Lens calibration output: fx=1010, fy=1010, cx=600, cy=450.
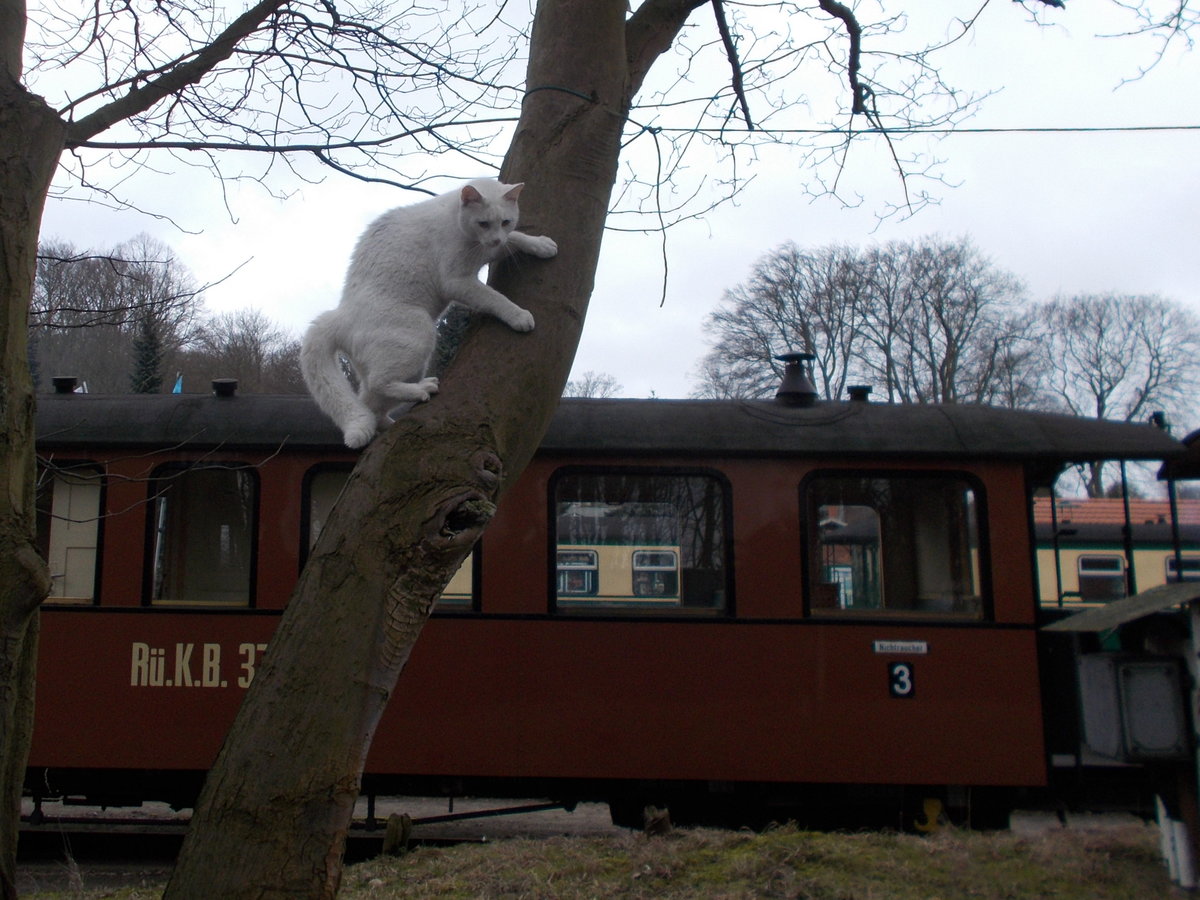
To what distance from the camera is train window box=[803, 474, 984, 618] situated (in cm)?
601

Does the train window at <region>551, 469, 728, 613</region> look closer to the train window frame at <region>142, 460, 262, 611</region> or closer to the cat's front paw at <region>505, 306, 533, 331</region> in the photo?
the train window frame at <region>142, 460, 262, 611</region>

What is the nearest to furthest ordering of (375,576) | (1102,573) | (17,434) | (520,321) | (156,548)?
1. (375,576)
2. (520,321)
3. (17,434)
4. (156,548)
5. (1102,573)

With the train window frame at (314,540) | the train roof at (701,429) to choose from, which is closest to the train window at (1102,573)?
the train roof at (701,429)

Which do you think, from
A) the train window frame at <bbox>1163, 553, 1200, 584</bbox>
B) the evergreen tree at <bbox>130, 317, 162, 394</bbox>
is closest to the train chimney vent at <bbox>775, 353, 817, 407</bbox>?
the train window frame at <bbox>1163, 553, 1200, 584</bbox>

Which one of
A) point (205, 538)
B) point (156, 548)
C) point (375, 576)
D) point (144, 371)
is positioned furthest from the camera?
point (144, 371)

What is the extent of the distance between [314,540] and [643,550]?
1.97 meters

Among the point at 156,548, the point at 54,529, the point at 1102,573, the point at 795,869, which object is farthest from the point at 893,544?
the point at 1102,573

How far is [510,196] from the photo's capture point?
285cm

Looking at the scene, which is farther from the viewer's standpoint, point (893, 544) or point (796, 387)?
point (796, 387)

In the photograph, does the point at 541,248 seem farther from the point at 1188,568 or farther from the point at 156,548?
the point at 1188,568

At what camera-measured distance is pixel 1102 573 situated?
35.0 ft

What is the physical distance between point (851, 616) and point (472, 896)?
2825mm

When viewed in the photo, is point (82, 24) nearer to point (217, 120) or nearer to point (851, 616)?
point (217, 120)

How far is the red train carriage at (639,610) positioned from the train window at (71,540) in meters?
0.01
